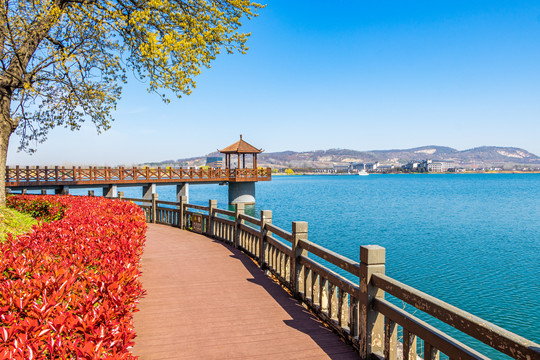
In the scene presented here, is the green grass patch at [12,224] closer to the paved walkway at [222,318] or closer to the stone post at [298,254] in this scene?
the paved walkway at [222,318]

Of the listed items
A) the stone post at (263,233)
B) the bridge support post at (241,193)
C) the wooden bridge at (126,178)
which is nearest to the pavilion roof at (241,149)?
the wooden bridge at (126,178)

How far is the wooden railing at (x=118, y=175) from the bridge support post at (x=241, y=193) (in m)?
1.02

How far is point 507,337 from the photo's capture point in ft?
8.34

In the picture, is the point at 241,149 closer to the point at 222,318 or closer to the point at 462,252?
the point at 462,252

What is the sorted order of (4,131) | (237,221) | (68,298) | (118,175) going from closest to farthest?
1. (68,298)
2. (237,221)
3. (4,131)
4. (118,175)

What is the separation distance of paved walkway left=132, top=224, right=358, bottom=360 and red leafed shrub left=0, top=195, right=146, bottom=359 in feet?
3.54

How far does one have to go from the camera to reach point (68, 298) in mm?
3156

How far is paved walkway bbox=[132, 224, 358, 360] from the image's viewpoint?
178 inches

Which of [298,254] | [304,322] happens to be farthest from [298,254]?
[304,322]

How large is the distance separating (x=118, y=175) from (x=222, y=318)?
35.0 meters

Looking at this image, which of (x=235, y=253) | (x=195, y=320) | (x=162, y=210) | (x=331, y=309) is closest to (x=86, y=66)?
(x=162, y=210)

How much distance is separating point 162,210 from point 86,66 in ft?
21.2

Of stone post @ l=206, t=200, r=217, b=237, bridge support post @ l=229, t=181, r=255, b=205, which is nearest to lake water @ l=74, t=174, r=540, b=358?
bridge support post @ l=229, t=181, r=255, b=205

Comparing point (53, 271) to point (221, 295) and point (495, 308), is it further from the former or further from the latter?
point (495, 308)
